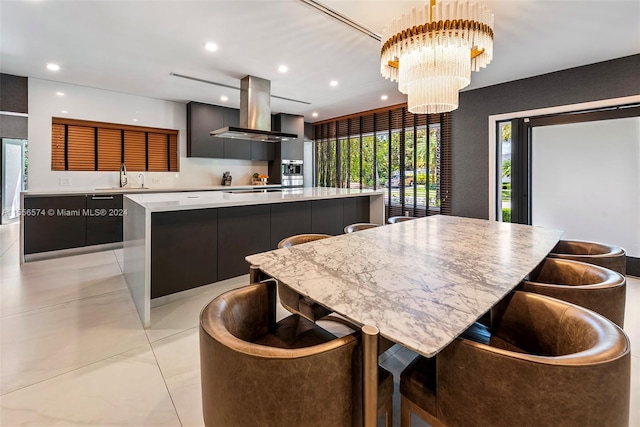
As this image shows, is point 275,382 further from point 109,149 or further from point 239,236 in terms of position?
point 109,149

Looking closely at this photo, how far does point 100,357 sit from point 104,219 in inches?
125

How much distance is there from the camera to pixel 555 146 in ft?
13.0

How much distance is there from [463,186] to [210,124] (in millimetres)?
4606

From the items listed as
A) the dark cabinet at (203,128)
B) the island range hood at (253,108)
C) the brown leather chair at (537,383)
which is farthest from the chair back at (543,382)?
the dark cabinet at (203,128)

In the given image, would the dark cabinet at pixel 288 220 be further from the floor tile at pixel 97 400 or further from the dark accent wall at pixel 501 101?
the dark accent wall at pixel 501 101

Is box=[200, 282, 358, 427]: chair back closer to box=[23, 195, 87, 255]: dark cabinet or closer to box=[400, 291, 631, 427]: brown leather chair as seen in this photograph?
box=[400, 291, 631, 427]: brown leather chair

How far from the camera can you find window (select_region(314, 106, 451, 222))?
512 centimetres

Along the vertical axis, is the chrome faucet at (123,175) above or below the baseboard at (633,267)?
above

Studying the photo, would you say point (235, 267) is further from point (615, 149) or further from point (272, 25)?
point (615, 149)

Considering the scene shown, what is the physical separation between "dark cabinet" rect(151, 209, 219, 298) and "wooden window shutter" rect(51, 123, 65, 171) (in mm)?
3382

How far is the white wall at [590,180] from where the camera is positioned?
3.45 meters

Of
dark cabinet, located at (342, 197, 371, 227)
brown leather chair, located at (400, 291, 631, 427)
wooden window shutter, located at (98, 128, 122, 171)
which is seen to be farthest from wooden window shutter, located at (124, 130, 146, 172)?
brown leather chair, located at (400, 291, 631, 427)

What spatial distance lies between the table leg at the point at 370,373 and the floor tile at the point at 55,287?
312cm

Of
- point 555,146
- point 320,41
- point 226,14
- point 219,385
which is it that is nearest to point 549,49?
point 555,146
